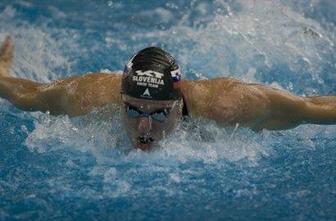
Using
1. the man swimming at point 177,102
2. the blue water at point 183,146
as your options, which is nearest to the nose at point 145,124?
the man swimming at point 177,102

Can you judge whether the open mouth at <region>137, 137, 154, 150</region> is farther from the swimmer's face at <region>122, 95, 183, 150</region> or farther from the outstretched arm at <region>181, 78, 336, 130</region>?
the outstretched arm at <region>181, 78, 336, 130</region>

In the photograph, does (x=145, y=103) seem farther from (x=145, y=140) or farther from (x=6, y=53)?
(x=6, y=53)

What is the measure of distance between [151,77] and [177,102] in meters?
0.22

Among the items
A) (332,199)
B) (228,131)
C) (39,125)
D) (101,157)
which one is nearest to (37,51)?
(39,125)

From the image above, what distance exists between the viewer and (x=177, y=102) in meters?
3.21

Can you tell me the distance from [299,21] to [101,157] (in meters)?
3.12

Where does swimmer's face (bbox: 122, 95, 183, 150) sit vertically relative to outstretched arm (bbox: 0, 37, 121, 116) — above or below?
below

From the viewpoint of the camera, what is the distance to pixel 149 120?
10.2ft

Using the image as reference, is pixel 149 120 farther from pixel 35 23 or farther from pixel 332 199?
pixel 35 23

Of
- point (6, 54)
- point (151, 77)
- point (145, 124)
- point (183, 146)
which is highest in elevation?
point (6, 54)

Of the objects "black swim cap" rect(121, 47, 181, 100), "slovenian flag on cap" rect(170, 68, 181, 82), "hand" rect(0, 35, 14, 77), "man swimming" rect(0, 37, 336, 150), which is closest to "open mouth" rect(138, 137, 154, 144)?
"man swimming" rect(0, 37, 336, 150)

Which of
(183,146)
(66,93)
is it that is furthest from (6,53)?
(183,146)

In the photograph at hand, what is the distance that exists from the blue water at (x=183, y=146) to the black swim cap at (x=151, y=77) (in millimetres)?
303

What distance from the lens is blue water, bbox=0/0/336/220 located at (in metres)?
2.84
